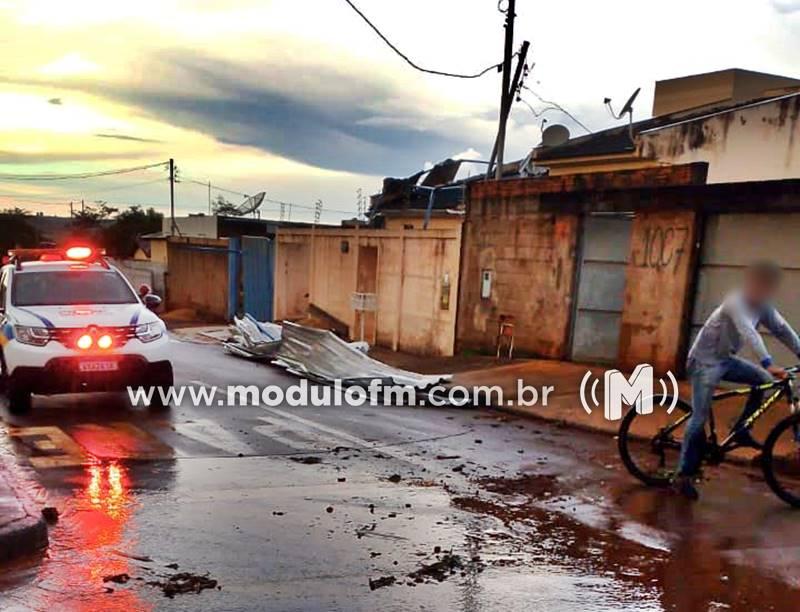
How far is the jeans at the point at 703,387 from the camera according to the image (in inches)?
235

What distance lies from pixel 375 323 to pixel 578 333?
6.43m

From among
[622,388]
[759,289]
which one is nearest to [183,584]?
[759,289]

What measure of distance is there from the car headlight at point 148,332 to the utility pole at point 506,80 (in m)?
9.53

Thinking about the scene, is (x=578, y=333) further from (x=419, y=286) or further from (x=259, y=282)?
(x=259, y=282)

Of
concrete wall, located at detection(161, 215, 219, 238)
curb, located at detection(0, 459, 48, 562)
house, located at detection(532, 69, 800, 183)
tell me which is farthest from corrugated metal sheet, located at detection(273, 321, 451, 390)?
concrete wall, located at detection(161, 215, 219, 238)

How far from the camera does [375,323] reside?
1742cm

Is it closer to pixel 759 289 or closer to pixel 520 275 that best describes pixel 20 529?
pixel 759 289

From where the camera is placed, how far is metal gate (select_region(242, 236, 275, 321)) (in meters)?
24.0

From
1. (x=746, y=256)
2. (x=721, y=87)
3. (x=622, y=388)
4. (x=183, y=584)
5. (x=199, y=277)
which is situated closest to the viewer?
(x=183, y=584)

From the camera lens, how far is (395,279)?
16.6 m

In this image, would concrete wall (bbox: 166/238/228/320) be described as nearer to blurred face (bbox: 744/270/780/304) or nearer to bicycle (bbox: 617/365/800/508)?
bicycle (bbox: 617/365/800/508)

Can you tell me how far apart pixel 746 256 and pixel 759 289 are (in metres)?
4.36

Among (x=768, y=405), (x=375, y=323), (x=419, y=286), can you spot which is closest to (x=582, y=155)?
(x=419, y=286)

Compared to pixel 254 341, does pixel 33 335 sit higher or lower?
higher
